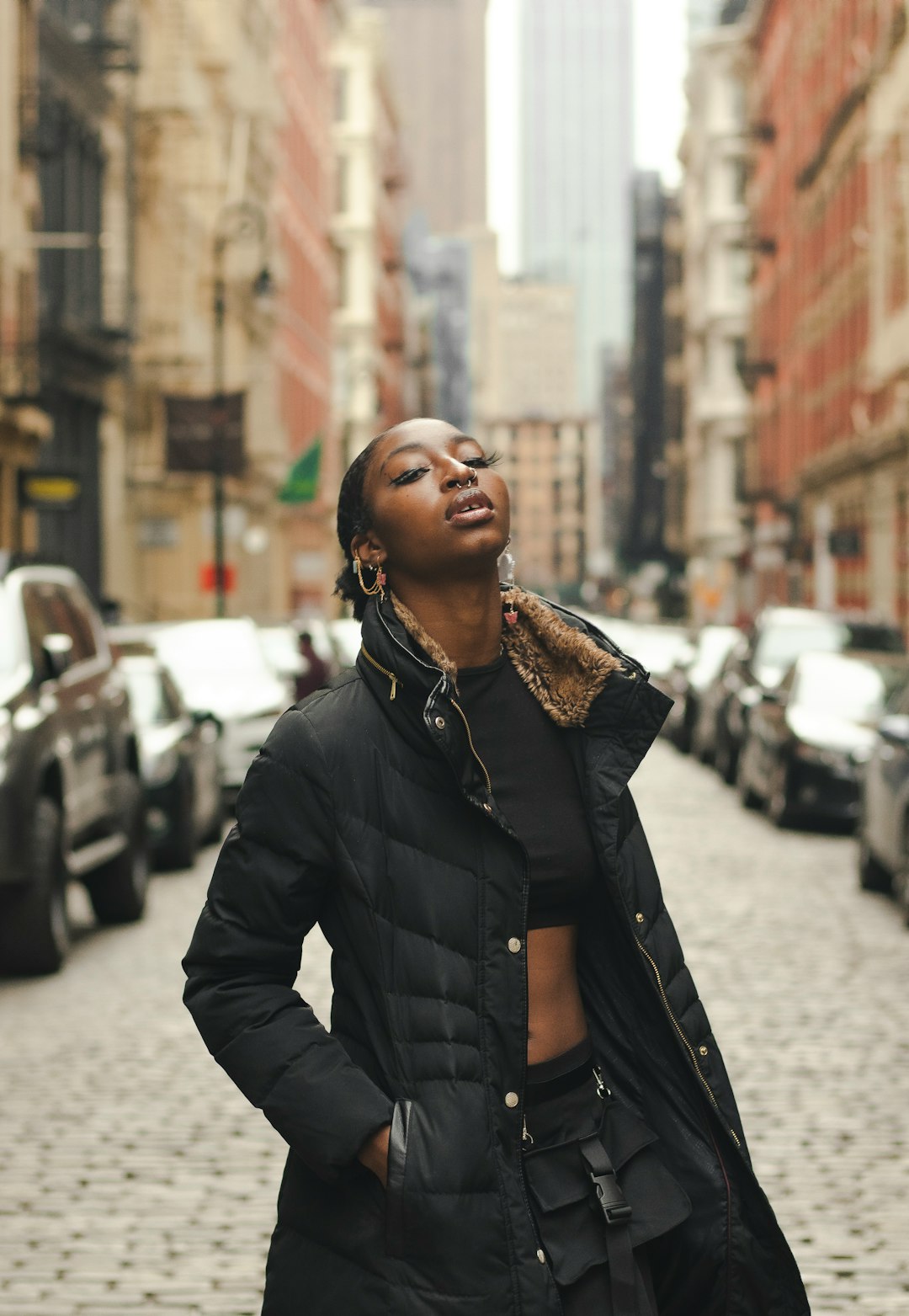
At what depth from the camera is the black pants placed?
300 centimetres

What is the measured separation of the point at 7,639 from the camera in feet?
38.1

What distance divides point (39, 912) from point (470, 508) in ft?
27.0

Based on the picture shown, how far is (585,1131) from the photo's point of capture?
3.06 metres

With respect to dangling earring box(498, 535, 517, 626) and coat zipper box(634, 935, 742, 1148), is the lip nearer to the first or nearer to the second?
dangling earring box(498, 535, 517, 626)

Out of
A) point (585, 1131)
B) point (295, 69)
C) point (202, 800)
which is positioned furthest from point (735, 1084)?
point (295, 69)

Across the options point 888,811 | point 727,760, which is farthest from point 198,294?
point 888,811

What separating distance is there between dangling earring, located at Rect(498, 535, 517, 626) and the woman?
0.11ft

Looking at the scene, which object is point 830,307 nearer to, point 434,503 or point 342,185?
point 434,503

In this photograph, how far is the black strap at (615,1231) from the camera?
3021mm

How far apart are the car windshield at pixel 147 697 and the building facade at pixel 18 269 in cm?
1476

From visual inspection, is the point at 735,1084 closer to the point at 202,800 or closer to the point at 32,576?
the point at 32,576

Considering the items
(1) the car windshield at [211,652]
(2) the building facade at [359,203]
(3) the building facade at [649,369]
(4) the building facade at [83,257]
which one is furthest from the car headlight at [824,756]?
(3) the building facade at [649,369]

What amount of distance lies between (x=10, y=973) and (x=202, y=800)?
6.02 meters

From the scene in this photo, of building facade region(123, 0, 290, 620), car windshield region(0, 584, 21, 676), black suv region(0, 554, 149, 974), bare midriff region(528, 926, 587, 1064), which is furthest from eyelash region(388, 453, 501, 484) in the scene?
building facade region(123, 0, 290, 620)
